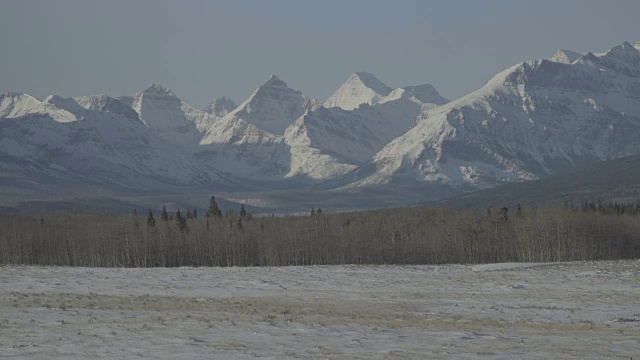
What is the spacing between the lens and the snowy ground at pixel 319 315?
130 feet

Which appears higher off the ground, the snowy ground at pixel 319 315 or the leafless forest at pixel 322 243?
the leafless forest at pixel 322 243

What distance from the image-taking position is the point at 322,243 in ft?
466

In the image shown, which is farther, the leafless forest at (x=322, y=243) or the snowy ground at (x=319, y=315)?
the leafless forest at (x=322, y=243)

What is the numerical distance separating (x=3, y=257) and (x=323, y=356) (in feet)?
344

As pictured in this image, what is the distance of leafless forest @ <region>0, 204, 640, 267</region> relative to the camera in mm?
135875

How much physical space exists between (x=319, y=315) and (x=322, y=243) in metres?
88.6

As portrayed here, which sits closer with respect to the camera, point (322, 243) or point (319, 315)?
point (319, 315)

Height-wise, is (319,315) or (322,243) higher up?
(322,243)

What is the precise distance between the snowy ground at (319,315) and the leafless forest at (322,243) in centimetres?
4383

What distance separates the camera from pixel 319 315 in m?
53.5

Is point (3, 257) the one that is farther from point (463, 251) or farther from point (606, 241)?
point (606, 241)

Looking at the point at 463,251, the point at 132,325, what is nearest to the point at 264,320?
the point at 132,325

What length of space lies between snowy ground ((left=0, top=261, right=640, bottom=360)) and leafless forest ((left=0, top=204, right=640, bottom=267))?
43.8 m

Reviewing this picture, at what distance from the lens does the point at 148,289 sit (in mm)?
72875
